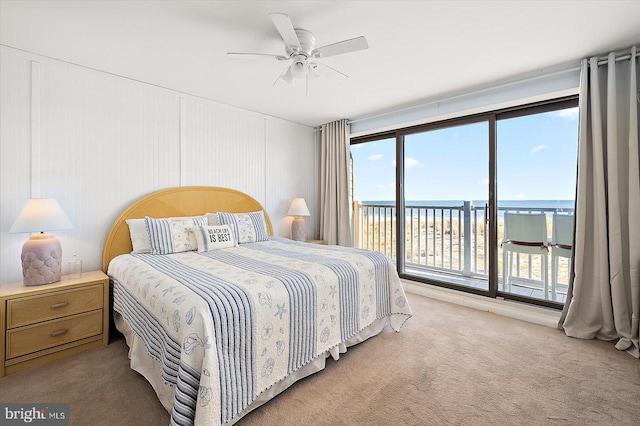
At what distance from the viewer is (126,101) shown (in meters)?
2.94

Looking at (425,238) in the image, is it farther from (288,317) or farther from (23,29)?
(23,29)

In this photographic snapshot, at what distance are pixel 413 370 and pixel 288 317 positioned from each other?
104 centimetres

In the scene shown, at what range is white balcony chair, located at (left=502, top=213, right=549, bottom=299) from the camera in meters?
3.32

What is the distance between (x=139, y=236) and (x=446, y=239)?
14.0 ft

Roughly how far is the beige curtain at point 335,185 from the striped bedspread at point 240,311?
73.1 inches

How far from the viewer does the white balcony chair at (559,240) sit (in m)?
3.13

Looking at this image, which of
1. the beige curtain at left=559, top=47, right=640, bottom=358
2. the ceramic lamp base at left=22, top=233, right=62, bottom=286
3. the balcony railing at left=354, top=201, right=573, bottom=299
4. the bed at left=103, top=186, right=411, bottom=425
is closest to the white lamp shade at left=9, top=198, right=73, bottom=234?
the ceramic lamp base at left=22, top=233, right=62, bottom=286

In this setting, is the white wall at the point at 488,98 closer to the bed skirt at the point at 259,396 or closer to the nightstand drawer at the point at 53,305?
the bed skirt at the point at 259,396

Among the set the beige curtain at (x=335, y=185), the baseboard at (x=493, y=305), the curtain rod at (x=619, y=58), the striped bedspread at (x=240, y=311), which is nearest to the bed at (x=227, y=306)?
the striped bedspread at (x=240, y=311)

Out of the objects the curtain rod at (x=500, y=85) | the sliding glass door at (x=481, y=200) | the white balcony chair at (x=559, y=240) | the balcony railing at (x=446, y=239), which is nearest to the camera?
the curtain rod at (x=500, y=85)

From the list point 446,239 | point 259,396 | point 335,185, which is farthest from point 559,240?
point 259,396

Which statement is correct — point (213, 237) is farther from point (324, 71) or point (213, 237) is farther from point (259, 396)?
point (324, 71)

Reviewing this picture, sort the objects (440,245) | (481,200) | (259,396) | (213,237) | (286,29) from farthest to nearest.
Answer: (440,245) < (481,200) < (213,237) < (286,29) < (259,396)

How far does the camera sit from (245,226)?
342 centimetres
